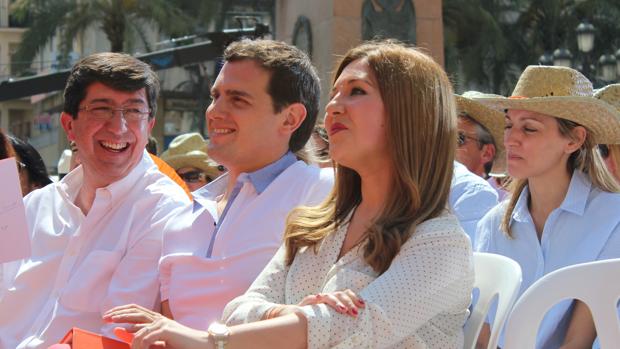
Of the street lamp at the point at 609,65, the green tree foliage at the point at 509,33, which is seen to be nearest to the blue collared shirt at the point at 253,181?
the street lamp at the point at 609,65

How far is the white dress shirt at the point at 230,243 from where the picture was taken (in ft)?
11.5

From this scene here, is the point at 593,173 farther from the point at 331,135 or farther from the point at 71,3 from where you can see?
the point at 71,3

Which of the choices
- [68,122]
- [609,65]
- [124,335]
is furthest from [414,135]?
[609,65]

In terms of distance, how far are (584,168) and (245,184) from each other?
53.0 inches

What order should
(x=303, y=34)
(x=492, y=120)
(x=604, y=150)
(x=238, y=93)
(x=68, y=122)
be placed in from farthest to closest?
(x=303, y=34) → (x=492, y=120) → (x=604, y=150) → (x=68, y=122) → (x=238, y=93)

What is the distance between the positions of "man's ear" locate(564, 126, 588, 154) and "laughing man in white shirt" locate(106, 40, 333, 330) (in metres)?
1.02

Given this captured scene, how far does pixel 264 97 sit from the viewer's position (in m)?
3.66

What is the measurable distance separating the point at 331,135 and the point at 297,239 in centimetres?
31

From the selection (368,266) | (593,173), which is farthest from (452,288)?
(593,173)

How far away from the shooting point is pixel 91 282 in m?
3.84

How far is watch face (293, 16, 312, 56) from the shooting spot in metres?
12.2

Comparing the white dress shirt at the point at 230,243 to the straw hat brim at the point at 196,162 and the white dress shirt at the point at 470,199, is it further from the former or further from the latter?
the straw hat brim at the point at 196,162

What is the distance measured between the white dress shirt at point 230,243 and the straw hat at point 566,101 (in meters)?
0.97

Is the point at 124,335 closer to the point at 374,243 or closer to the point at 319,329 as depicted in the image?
the point at 319,329
